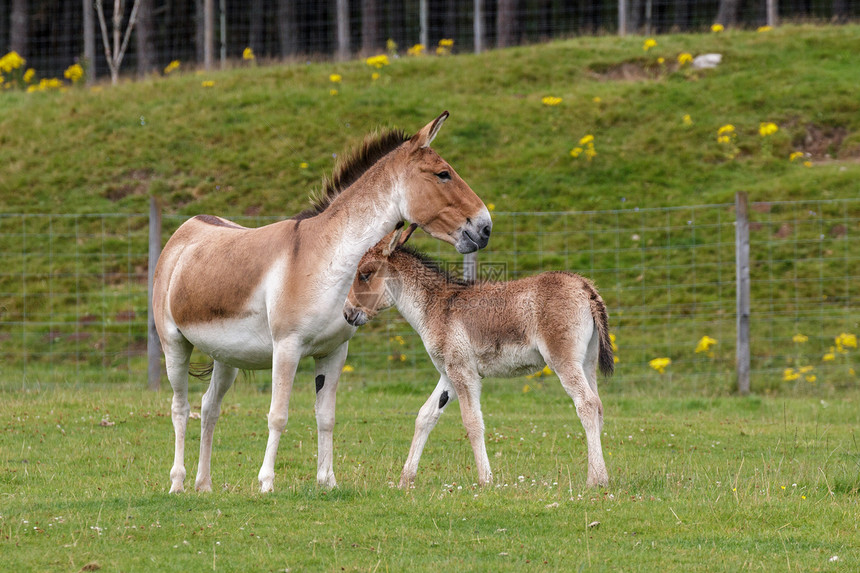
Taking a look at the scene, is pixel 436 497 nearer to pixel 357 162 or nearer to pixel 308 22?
pixel 357 162

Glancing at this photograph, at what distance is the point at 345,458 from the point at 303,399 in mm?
4269

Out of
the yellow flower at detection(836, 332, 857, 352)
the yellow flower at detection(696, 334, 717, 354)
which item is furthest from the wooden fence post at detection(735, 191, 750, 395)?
the yellow flower at detection(836, 332, 857, 352)

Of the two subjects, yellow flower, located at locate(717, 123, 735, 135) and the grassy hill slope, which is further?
yellow flower, located at locate(717, 123, 735, 135)

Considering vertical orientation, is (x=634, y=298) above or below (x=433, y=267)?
below

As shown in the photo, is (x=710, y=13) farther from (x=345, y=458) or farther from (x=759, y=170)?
(x=345, y=458)

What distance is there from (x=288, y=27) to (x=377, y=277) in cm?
3620

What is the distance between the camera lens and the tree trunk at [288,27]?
4184 centimetres

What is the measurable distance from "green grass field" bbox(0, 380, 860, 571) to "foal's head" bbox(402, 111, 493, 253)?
78.0 inches

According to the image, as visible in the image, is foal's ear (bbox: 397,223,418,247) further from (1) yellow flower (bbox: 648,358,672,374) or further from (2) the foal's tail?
(1) yellow flower (bbox: 648,358,672,374)

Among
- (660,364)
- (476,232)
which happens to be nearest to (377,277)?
(476,232)

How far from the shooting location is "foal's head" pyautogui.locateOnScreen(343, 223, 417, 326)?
842 cm

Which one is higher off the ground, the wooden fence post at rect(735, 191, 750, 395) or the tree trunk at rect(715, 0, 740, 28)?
the tree trunk at rect(715, 0, 740, 28)

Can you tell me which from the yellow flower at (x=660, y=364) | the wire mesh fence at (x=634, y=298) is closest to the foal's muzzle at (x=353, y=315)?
the wire mesh fence at (x=634, y=298)

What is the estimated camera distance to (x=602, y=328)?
7.97m
